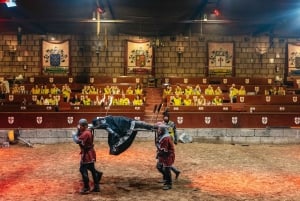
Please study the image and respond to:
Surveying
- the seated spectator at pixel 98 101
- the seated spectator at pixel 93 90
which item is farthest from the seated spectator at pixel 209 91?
the seated spectator at pixel 93 90

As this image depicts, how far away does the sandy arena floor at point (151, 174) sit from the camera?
31.6 feet

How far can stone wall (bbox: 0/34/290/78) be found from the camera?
25453 millimetres

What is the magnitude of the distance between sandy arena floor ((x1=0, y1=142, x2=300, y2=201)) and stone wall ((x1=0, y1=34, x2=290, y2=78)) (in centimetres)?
943

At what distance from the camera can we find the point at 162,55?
84.4 ft

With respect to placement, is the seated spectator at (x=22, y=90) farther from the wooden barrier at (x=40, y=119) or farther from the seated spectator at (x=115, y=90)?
the seated spectator at (x=115, y=90)

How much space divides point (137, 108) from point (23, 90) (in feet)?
21.8

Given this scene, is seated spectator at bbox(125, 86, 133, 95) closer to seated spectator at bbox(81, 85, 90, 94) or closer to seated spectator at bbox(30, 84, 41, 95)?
seated spectator at bbox(81, 85, 90, 94)

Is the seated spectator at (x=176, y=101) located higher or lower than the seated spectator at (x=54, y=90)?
lower

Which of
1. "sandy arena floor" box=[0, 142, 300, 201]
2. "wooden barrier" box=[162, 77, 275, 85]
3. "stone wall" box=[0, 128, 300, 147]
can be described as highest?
"wooden barrier" box=[162, 77, 275, 85]

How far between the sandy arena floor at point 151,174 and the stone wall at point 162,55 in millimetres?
9434

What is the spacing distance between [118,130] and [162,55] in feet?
52.4

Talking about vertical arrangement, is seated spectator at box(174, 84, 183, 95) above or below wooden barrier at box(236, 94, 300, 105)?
above

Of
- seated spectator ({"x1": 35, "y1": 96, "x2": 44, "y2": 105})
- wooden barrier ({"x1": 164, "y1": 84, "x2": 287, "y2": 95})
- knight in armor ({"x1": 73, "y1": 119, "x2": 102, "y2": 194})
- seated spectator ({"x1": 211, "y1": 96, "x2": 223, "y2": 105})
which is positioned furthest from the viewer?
wooden barrier ({"x1": 164, "y1": 84, "x2": 287, "y2": 95})

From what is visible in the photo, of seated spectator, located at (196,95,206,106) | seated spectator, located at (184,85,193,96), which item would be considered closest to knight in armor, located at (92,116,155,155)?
seated spectator, located at (196,95,206,106)
